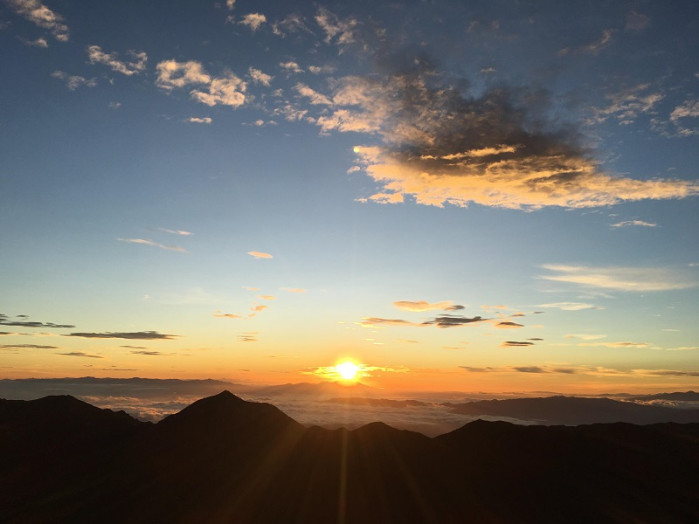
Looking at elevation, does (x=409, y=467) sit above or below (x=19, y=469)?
above

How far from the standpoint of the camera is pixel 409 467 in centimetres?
7506

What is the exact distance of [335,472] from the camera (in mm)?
74812

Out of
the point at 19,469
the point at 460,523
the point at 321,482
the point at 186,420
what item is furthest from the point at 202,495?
the point at 19,469

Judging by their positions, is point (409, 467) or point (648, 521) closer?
point (648, 521)

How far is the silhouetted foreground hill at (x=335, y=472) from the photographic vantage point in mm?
64062

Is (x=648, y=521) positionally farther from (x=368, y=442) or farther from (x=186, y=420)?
(x=186, y=420)

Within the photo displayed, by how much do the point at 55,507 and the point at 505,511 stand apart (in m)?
64.1

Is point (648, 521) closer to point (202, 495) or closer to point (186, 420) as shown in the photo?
point (202, 495)

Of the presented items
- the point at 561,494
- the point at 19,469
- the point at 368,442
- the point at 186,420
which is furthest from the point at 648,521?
the point at 19,469

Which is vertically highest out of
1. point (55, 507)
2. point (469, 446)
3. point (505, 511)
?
point (469, 446)

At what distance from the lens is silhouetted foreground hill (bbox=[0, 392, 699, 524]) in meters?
64.1

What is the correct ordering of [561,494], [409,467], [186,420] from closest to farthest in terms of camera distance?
[561,494]
[409,467]
[186,420]

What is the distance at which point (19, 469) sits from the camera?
284ft

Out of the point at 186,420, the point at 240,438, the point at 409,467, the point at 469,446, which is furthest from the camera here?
the point at 186,420
